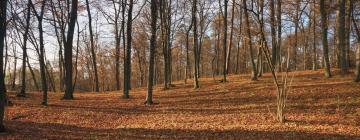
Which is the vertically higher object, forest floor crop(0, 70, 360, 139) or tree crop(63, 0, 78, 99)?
tree crop(63, 0, 78, 99)

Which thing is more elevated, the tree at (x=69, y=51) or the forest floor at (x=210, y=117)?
the tree at (x=69, y=51)

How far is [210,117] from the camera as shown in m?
15.5

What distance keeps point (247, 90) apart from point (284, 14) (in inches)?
279

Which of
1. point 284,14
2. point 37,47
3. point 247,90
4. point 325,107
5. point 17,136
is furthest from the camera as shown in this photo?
point 284,14

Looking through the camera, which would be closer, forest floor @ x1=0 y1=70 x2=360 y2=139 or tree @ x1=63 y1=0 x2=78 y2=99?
forest floor @ x1=0 y1=70 x2=360 y2=139

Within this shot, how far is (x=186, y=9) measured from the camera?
33.7m

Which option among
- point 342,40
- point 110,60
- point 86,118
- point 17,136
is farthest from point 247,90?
point 110,60

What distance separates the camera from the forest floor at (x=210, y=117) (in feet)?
39.5

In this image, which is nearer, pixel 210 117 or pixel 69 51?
pixel 210 117

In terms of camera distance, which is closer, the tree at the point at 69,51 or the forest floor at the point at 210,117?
the forest floor at the point at 210,117

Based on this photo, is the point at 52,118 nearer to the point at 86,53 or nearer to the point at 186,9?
the point at 186,9

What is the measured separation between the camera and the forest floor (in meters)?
12.0

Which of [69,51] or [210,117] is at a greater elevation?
[69,51]

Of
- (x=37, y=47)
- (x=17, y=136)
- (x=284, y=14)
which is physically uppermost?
(x=284, y=14)
